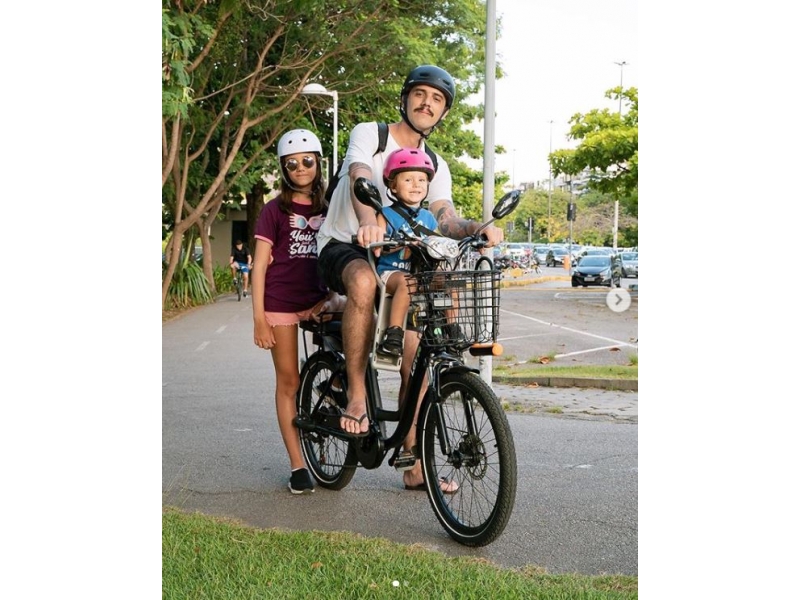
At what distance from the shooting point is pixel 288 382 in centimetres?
500

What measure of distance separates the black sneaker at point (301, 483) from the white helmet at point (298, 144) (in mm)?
1548

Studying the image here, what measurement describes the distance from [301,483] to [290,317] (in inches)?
33.0

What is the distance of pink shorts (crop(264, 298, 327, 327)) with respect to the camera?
4.81 m

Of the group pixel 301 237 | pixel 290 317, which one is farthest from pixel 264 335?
pixel 301 237

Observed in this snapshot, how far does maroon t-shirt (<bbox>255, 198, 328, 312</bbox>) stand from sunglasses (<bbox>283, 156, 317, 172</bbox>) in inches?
6.9

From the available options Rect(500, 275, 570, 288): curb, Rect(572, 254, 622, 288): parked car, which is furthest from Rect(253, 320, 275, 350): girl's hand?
Rect(500, 275, 570, 288): curb

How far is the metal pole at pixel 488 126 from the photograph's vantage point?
7.47m

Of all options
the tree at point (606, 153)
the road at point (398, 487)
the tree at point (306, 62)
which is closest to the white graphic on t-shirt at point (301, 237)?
the road at point (398, 487)

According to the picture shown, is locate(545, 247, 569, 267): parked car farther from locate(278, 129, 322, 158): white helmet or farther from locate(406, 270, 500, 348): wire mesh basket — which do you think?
locate(406, 270, 500, 348): wire mesh basket

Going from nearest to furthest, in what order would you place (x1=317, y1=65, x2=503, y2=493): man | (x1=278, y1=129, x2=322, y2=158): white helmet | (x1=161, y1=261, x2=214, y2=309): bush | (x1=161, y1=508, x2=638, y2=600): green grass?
(x1=161, y1=508, x2=638, y2=600): green grass, (x1=317, y1=65, x2=503, y2=493): man, (x1=278, y1=129, x2=322, y2=158): white helmet, (x1=161, y1=261, x2=214, y2=309): bush

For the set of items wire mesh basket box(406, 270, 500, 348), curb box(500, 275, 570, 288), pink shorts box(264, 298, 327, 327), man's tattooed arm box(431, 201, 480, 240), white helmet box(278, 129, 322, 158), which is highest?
white helmet box(278, 129, 322, 158)
